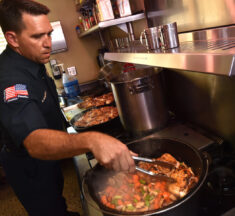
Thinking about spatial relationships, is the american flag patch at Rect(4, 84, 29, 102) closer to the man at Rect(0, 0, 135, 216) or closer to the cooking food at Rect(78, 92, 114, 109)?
the man at Rect(0, 0, 135, 216)

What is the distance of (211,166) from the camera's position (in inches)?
44.1

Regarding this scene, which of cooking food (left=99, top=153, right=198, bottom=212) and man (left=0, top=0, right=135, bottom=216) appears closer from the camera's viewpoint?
man (left=0, top=0, right=135, bottom=216)

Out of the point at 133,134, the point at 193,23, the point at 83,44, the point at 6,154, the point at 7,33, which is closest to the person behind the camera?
the point at 193,23

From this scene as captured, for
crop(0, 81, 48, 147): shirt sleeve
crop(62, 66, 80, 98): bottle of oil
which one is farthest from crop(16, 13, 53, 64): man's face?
crop(62, 66, 80, 98): bottle of oil

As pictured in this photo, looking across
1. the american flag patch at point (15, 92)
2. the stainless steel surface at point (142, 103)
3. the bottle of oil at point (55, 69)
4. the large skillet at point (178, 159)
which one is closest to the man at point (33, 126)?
the american flag patch at point (15, 92)

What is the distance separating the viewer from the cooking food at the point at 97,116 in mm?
1875

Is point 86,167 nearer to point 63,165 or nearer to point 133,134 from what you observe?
point 133,134

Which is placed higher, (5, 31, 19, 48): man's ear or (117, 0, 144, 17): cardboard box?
(117, 0, 144, 17): cardboard box

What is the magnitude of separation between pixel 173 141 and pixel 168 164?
0.13 metres

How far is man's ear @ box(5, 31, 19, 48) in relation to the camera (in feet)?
4.18

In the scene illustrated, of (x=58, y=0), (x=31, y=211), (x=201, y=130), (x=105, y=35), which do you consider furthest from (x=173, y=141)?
(x=58, y=0)

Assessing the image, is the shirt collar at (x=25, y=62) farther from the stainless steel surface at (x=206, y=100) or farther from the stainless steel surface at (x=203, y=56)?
the stainless steel surface at (x=206, y=100)

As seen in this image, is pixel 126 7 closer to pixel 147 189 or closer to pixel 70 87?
pixel 147 189

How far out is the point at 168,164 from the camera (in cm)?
108
